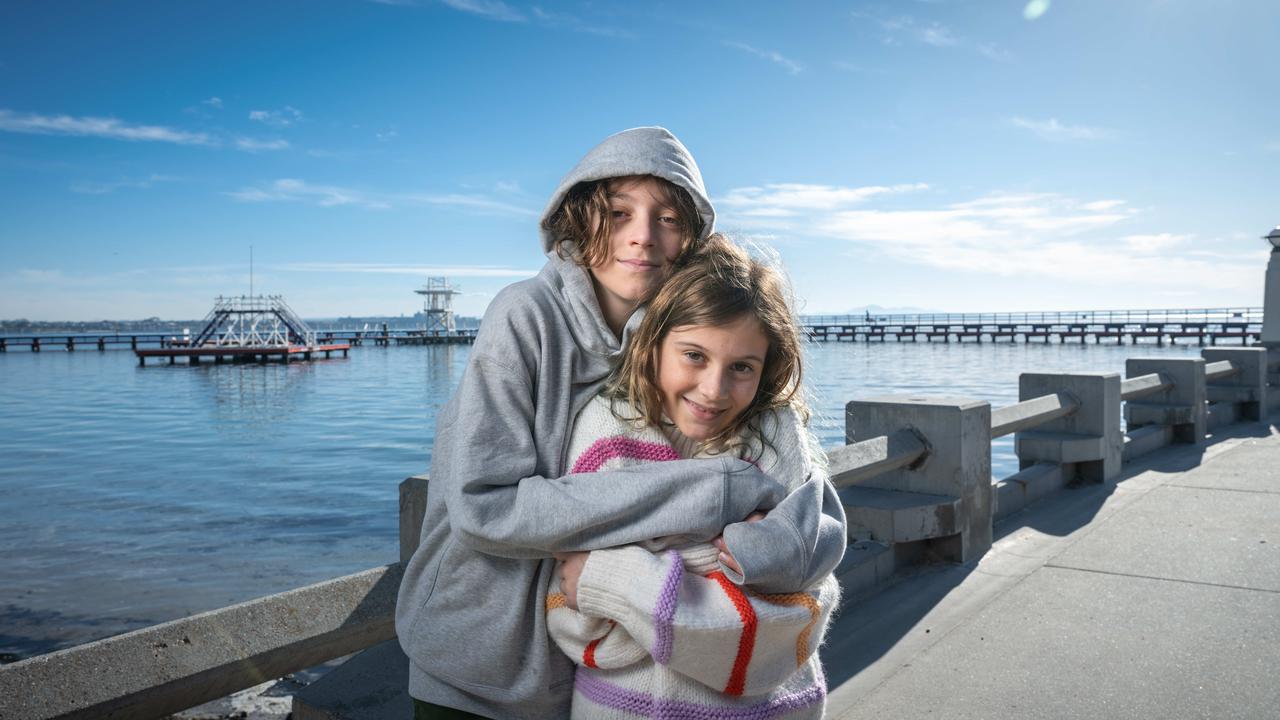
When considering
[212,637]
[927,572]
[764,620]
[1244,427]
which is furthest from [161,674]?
[1244,427]

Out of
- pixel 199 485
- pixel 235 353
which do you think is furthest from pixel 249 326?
pixel 199 485

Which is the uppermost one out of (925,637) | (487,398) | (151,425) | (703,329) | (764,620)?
(703,329)

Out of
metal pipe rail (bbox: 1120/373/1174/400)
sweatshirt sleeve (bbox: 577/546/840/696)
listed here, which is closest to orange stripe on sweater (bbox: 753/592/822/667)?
sweatshirt sleeve (bbox: 577/546/840/696)

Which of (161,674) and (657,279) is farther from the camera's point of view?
(657,279)

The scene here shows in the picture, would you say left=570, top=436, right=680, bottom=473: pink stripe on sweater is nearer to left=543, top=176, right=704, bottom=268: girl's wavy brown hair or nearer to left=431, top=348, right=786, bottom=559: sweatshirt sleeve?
left=431, top=348, right=786, bottom=559: sweatshirt sleeve

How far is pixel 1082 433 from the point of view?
6.02 m

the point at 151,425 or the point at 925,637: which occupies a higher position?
the point at 925,637

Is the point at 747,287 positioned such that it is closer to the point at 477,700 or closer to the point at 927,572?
the point at 477,700

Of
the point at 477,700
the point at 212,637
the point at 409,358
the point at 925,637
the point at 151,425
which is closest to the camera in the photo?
the point at 477,700

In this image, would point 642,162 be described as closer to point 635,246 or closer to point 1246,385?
point 635,246

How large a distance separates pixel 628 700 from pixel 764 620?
0.99 feet

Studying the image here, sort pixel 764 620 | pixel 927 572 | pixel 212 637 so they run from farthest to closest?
1. pixel 927 572
2. pixel 212 637
3. pixel 764 620

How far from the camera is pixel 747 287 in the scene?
170 centimetres

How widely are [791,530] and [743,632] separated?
19 cm
